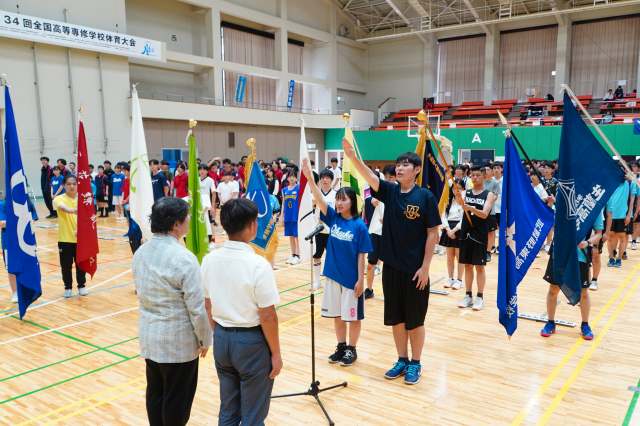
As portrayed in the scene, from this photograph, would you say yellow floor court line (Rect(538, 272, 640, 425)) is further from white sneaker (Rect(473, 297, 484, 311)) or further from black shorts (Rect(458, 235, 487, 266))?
black shorts (Rect(458, 235, 487, 266))

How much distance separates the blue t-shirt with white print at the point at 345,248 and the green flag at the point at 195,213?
1590mm

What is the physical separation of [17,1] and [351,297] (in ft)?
56.9

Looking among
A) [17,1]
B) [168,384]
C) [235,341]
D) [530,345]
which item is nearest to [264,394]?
[235,341]

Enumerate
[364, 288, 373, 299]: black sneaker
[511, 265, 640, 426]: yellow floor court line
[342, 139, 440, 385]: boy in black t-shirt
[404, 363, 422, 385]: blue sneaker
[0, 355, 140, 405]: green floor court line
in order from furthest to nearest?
[364, 288, 373, 299]: black sneaker < [404, 363, 422, 385]: blue sneaker < [0, 355, 140, 405]: green floor court line < [342, 139, 440, 385]: boy in black t-shirt < [511, 265, 640, 426]: yellow floor court line

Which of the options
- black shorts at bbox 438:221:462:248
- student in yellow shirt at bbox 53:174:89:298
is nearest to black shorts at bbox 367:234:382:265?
black shorts at bbox 438:221:462:248

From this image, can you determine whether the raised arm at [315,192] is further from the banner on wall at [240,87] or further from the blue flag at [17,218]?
the banner on wall at [240,87]

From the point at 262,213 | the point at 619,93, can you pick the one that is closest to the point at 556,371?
the point at 262,213

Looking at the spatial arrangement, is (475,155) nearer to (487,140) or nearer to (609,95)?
(487,140)

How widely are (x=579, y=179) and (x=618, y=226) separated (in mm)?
5310

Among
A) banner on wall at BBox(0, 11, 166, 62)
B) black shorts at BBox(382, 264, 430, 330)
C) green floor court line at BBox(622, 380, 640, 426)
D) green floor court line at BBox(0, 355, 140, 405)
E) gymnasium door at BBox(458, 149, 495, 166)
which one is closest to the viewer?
green floor court line at BBox(622, 380, 640, 426)

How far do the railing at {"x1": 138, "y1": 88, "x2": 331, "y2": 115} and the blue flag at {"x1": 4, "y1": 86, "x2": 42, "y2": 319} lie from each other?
15.5 meters

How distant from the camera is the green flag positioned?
16.8 feet

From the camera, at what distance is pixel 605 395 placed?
13.3ft

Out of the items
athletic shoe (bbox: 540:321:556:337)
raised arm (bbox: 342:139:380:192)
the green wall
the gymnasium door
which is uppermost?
the green wall
